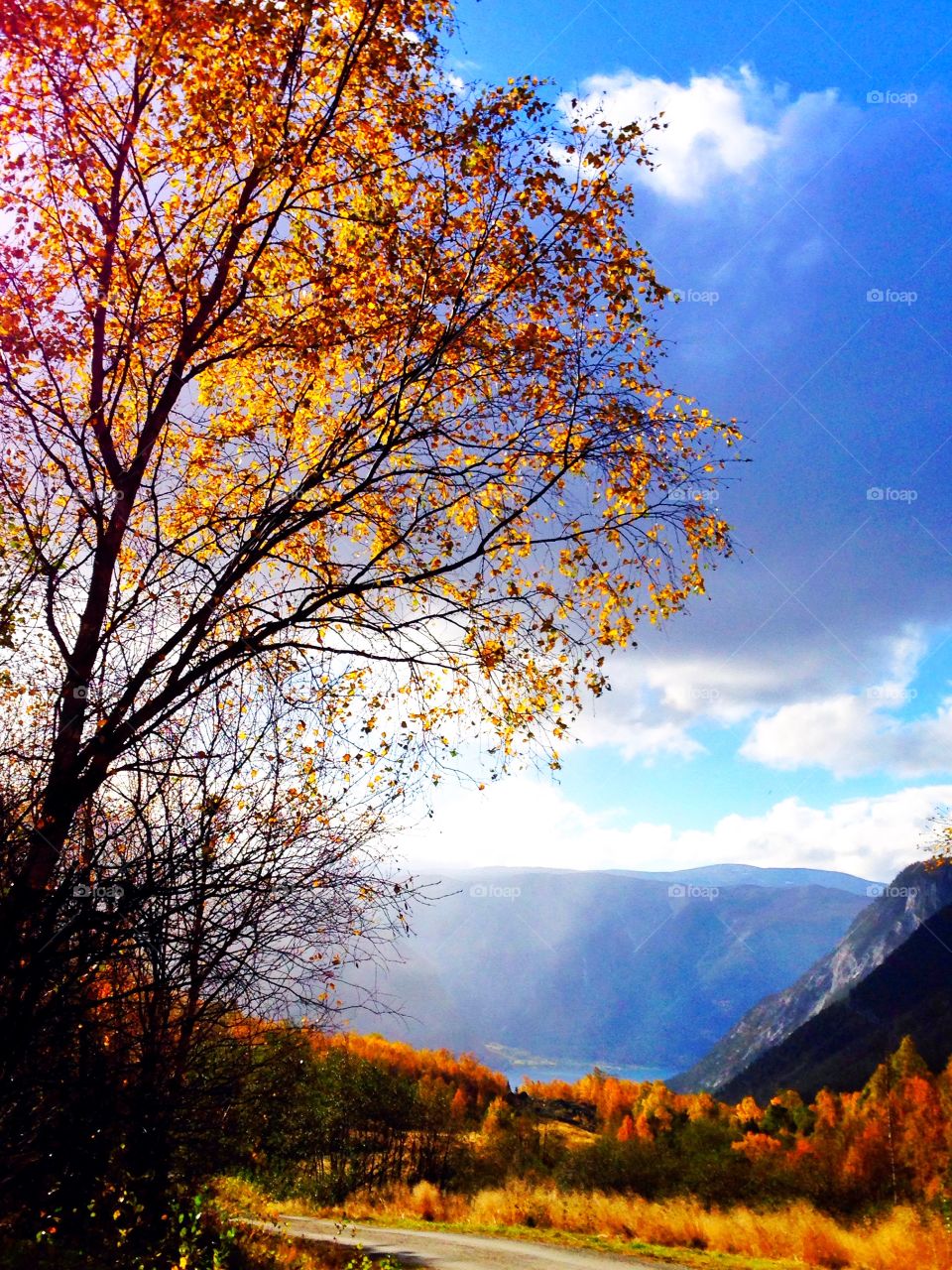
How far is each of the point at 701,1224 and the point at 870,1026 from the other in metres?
120

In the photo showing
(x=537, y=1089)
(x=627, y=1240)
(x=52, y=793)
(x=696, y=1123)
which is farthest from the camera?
(x=537, y=1089)

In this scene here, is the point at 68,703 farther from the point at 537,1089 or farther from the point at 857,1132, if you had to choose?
the point at 537,1089

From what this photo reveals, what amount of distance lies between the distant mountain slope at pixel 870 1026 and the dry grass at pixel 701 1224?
295ft

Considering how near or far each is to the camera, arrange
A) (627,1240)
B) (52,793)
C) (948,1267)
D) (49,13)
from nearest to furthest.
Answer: (52,793), (49,13), (948,1267), (627,1240)

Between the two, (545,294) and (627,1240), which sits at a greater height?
(545,294)

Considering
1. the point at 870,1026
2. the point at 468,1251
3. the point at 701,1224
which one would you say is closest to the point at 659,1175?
the point at 701,1224

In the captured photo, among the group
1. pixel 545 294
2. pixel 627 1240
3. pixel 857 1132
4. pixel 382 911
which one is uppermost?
pixel 545 294

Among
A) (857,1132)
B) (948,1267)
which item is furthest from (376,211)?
(857,1132)

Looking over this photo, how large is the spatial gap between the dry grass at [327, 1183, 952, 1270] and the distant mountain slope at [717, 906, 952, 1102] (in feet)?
295

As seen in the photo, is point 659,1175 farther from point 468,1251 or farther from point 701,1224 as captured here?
→ point 468,1251

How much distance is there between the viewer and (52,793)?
5562 mm

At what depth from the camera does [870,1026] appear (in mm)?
129375

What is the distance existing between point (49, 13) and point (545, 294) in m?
4.39

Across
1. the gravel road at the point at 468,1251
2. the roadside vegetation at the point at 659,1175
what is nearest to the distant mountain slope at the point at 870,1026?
the roadside vegetation at the point at 659,1175
